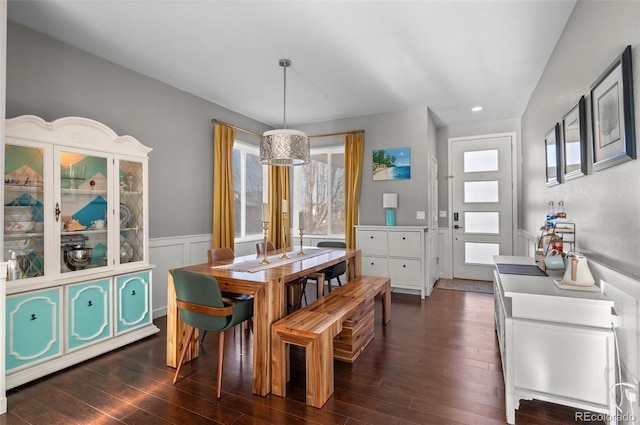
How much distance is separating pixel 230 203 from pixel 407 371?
3111 millimetres

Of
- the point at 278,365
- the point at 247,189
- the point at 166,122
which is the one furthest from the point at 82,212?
the point at 247,189

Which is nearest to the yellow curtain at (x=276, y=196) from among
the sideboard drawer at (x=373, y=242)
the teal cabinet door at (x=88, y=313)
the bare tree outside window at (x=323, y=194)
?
the bare tree outside window at (x=323, y=194)

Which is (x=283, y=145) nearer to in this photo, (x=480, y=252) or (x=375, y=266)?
(x=375, y=266)

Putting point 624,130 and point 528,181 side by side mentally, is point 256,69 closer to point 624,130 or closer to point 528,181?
point 624,130

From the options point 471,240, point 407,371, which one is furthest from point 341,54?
point 471,240

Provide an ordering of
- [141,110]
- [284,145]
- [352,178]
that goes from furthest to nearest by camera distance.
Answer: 1. [352,178]
2. [141,110]
3. [284,145]

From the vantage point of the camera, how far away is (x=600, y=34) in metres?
1.87

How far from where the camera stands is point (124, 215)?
3041 mm

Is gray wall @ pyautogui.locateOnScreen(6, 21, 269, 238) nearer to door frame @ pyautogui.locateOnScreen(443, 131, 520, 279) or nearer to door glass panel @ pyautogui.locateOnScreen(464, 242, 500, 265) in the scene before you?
door frame @ pyautogui.locateOnScreen(443, 131, 520, 279)

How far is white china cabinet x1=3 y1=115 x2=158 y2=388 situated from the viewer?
2.27 metres

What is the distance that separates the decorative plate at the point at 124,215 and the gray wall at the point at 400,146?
10.6ft

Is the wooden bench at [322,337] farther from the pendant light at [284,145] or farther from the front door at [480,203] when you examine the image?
the front door at [480,203]

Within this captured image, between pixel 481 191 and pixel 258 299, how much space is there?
4.55 meters

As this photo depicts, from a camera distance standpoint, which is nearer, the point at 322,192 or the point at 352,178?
the point at 352,178
